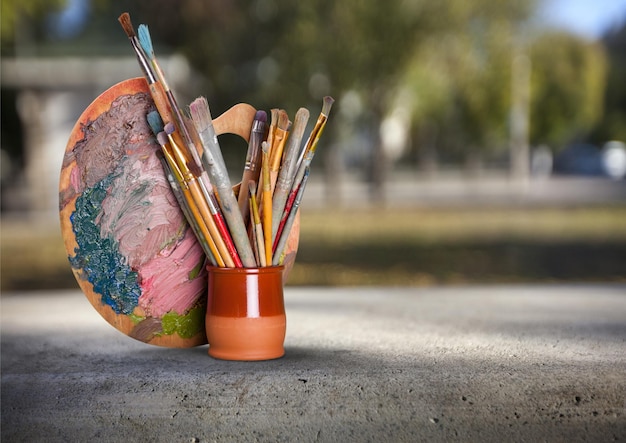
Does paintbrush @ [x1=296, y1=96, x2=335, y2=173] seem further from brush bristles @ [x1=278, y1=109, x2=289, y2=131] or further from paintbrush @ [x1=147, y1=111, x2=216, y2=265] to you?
paintbrush @ [x1=147, y1=111, x2=216, y2=265]

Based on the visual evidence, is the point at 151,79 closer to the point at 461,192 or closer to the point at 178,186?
the point at 178,186

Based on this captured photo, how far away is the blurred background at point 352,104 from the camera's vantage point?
33.4 ft

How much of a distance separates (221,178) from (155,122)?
33 centimetres

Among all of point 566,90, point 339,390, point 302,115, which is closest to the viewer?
point 339,390

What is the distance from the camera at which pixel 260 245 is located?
2.79 meters

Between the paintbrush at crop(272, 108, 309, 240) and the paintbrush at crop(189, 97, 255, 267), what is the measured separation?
5.1 inches

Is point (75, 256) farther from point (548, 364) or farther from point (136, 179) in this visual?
point (548, 364)

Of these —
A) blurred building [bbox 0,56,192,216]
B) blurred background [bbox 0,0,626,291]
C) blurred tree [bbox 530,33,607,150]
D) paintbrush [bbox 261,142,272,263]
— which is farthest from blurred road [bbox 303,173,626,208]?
paintbrush [bbox 261,142,272,263]

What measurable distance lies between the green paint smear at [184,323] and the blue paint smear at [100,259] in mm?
131

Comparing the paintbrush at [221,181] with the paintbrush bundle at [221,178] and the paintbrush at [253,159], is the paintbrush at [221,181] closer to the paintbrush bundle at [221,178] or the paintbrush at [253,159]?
the paintbrush bundle at [221,178]

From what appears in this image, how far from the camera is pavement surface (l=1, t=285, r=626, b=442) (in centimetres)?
239

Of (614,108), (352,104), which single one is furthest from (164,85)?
(614,108)

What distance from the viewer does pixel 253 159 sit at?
294cm

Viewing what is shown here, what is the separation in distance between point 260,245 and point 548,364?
0.97 meters
